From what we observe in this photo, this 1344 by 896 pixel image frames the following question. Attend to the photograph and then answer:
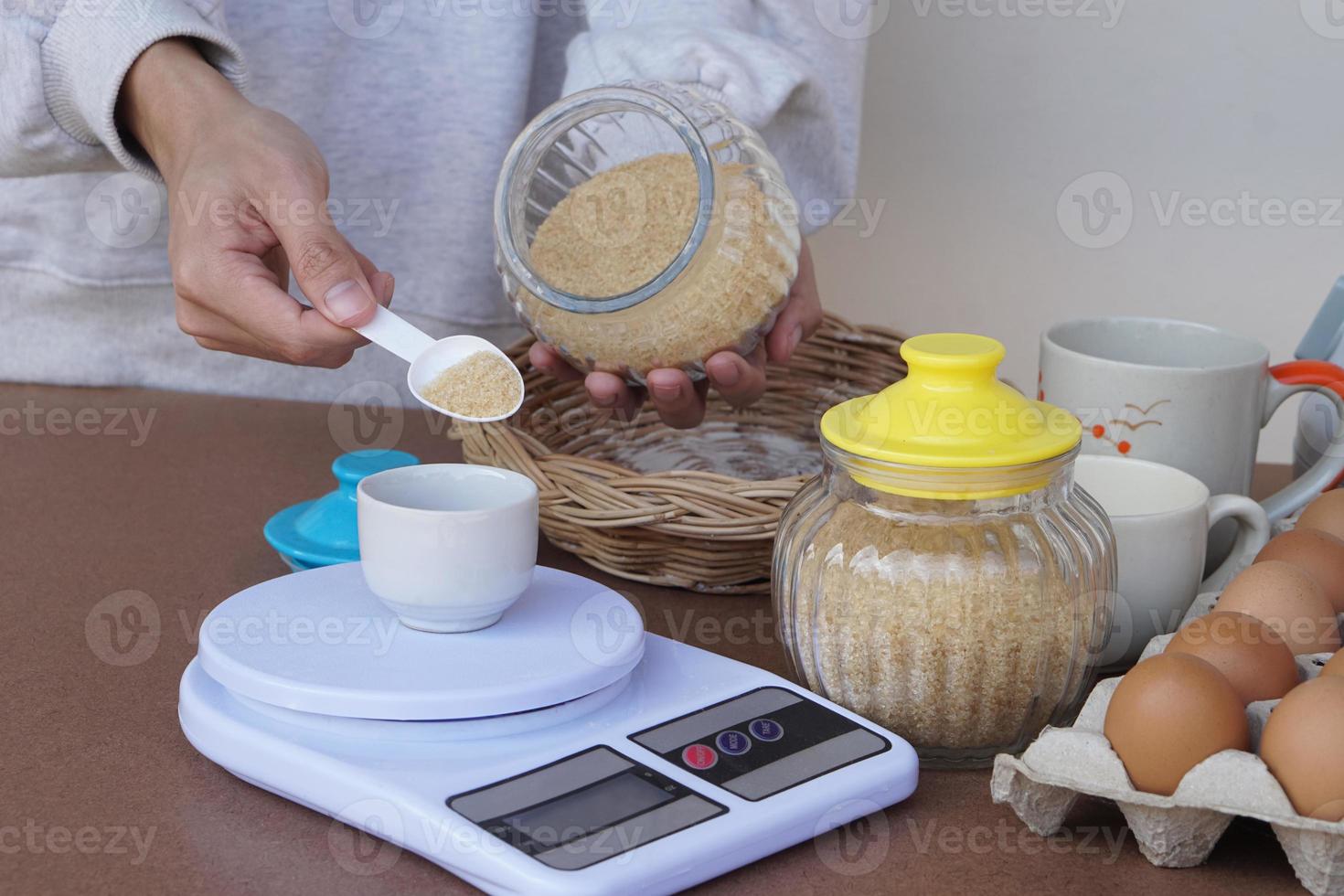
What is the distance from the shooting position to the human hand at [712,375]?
98 centimetres

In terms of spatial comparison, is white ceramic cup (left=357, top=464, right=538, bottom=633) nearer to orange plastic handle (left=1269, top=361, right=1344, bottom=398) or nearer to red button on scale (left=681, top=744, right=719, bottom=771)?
red button on scale (left=681, top=744, right=719, bottom=771)

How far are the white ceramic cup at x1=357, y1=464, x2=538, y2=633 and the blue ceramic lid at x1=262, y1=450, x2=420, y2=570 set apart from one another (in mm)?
180

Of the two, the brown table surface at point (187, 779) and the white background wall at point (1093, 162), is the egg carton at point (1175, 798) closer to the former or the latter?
the brown table surface at point (187, 779)

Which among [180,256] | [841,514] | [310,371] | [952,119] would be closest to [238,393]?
[310,371]

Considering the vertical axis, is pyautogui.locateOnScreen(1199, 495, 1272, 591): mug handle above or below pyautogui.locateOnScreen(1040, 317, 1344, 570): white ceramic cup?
below

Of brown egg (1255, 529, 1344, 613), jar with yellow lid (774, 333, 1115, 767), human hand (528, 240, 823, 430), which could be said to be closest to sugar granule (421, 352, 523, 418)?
human hand (528, 240, 823, 430)

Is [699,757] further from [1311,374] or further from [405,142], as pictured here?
[405,142]

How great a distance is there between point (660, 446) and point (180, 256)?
0.42 metres

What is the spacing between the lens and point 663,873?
56 cm

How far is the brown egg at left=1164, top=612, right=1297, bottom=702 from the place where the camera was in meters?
0.64

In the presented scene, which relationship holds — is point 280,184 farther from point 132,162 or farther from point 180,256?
point 132,162

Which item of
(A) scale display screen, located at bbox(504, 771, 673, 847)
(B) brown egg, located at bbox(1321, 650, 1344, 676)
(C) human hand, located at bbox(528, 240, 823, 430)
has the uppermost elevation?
(C) human hand, located at bbox(528, 240, 823, 430)

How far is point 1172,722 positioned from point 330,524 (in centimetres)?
55

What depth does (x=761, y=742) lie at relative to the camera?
2.14 ft
